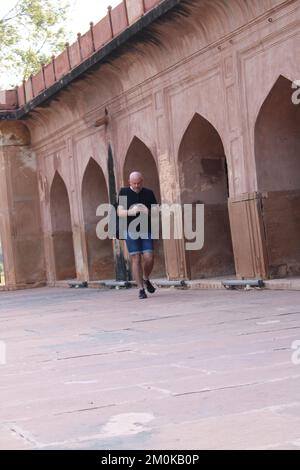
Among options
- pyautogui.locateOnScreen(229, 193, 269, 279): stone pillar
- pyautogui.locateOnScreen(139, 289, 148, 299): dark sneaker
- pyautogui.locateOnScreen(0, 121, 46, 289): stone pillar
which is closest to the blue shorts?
pyautogui.locateOnScreen(139, 289, 148, 299): dark sneaker

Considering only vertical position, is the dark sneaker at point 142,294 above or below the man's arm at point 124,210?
below

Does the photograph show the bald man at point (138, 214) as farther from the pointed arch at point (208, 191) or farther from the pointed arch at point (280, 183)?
the pointed arch at point (208, 191)

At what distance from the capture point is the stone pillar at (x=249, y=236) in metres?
11.6

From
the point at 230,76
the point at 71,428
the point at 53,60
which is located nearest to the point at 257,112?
the point at 230,76

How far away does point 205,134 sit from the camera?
542 inches

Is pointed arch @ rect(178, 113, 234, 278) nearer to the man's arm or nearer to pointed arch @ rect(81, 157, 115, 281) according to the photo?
the man's arm

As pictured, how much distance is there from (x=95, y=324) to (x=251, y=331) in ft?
7.29

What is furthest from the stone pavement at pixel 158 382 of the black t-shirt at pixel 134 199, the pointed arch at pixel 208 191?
the pointed arch at pixel 208 191

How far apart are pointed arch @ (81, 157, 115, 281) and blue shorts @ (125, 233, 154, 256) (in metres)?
7.02

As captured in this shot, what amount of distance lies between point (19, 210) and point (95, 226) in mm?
3033

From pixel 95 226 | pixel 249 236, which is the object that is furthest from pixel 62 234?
pixel 249 236

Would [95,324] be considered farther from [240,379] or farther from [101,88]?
[101,88]

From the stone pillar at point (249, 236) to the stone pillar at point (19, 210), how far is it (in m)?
9.62

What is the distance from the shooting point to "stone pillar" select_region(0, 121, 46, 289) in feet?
68.2
